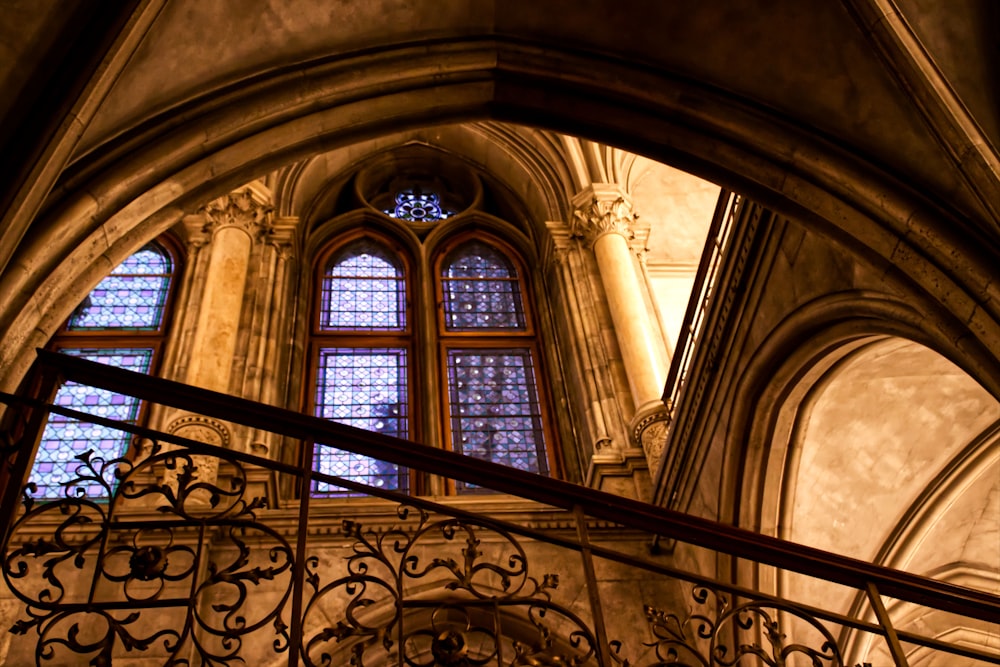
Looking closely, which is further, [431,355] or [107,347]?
[431,355]

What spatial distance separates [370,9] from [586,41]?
111cm

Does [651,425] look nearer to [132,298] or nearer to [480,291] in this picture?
[480,291]

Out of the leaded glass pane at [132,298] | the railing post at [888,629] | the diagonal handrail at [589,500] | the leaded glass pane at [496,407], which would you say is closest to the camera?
the railing post at [888,629]

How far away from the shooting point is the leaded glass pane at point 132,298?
31.3 feet

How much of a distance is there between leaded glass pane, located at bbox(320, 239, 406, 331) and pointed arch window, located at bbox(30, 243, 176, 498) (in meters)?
1.48

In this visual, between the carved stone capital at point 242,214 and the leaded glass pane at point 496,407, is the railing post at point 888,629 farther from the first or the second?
the carved stone capital at point 242,214

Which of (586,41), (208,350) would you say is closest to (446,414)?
(208,350)

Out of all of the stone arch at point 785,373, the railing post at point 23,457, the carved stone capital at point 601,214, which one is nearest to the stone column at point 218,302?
the carved stone capital at point 601,214

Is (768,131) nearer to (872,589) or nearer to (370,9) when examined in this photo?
(370,9)

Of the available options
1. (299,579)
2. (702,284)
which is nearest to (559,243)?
(702,284)

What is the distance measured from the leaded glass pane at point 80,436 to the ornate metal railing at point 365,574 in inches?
10.9

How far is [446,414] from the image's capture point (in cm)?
920

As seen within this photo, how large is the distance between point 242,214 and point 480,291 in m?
2.38

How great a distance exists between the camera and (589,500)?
3.85 metres
